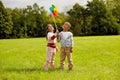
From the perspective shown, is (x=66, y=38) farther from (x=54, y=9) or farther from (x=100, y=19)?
(x=100, y=19)

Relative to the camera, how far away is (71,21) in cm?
10250

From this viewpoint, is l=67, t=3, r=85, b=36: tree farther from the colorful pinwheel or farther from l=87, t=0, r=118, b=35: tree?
the colorful pinwheel

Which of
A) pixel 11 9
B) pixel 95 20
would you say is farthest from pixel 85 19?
pixel 11 9

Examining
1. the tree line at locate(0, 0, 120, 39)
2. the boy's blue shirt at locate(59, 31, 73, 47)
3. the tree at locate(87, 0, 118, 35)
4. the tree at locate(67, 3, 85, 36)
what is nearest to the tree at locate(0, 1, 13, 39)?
the tree line at locate(0, 0, 120, 39)

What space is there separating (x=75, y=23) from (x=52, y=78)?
9061 centimetres

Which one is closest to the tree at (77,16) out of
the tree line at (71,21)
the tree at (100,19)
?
the tree line at (71,21)

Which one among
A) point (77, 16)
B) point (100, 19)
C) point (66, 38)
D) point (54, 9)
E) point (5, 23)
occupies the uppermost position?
point (77, 16)

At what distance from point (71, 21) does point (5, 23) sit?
20.9m

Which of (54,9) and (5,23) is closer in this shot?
(54,9)

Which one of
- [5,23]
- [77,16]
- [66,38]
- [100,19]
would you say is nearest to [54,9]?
[66,38]

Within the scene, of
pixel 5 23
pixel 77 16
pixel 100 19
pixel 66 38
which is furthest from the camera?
pixel 77 16

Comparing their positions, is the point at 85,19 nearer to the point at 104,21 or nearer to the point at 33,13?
the point at 104,21

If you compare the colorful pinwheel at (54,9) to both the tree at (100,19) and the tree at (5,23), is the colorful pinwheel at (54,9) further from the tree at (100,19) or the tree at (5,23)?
the tree at (100,19)

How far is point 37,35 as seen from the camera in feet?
326
